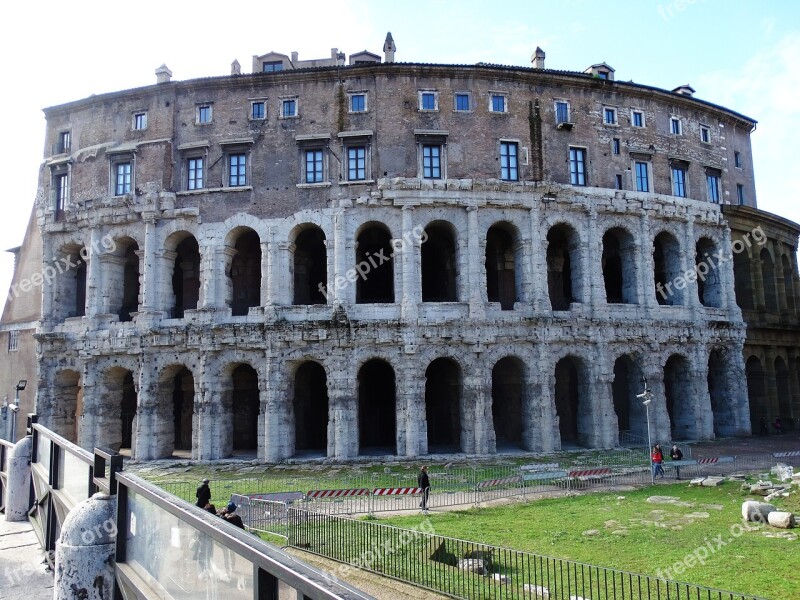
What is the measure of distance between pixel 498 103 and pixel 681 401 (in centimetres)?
1828

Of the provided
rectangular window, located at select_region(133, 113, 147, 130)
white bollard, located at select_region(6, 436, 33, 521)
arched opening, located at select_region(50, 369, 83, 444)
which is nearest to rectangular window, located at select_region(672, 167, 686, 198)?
rectangular window, located at select_region(133, 113, 147, 130)

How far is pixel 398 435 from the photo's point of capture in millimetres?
24562

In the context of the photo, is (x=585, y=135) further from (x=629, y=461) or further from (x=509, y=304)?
(x=629, y=461)

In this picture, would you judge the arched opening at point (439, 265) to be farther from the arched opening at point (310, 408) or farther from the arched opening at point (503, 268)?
the arched opening at point (310, 408)

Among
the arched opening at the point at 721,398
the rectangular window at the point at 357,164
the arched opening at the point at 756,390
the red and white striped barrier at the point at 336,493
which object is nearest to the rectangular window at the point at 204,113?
the rectangular window at the point at 357,164

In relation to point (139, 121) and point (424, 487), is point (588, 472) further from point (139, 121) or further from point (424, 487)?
point (139, 121)

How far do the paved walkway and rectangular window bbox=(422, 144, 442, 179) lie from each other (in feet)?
69.5

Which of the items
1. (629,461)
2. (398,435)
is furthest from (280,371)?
(629,461)

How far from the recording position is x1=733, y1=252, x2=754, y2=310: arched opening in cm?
3369

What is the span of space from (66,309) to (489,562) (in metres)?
27.3

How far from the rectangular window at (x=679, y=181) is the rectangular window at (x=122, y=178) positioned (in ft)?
95.3

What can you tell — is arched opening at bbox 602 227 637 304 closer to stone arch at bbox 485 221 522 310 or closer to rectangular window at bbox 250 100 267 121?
stone arch at bbox 485 221 522 310

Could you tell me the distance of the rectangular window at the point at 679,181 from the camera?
30531mm

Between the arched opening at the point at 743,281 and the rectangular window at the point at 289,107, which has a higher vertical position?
the rectangular window at the point at 289,107
